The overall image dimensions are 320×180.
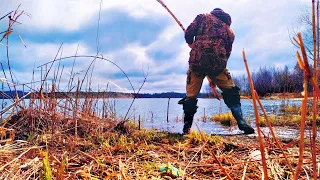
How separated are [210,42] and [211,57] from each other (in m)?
0.25

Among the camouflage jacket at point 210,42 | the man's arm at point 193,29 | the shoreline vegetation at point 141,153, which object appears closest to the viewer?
the shoreline vegetation at point 141,153

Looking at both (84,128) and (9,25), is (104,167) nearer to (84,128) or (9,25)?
(9,25)

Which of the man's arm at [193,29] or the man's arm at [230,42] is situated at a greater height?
the man's arm at [193,29]

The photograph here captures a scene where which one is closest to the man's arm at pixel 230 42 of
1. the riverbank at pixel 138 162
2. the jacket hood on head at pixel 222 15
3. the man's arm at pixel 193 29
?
the jacket hood on head at pixel 222 15

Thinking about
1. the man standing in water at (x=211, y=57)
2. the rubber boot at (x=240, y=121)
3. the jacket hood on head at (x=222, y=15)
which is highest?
the jacket hood on head at (x=222, y=15)

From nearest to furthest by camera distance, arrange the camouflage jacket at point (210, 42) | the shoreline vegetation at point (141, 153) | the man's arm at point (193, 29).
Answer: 1. the shoreline vegetation at point (141, 153)
2. the camouflage jacket at point (210, 42)
3. the man's arm at point (193, 29)

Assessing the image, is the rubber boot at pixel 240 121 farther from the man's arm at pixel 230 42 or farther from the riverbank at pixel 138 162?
the riverbank at pixel 138 162

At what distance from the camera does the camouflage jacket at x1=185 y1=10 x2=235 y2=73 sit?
4.48m

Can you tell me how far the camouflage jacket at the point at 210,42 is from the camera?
4477mm

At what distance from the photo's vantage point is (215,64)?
4.53 m

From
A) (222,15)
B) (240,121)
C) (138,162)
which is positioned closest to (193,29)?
(222,15)

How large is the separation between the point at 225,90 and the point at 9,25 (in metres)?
3.89

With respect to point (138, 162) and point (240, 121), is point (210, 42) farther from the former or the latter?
point (138, 162)

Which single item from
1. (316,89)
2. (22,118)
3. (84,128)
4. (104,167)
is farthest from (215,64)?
(316,89)
